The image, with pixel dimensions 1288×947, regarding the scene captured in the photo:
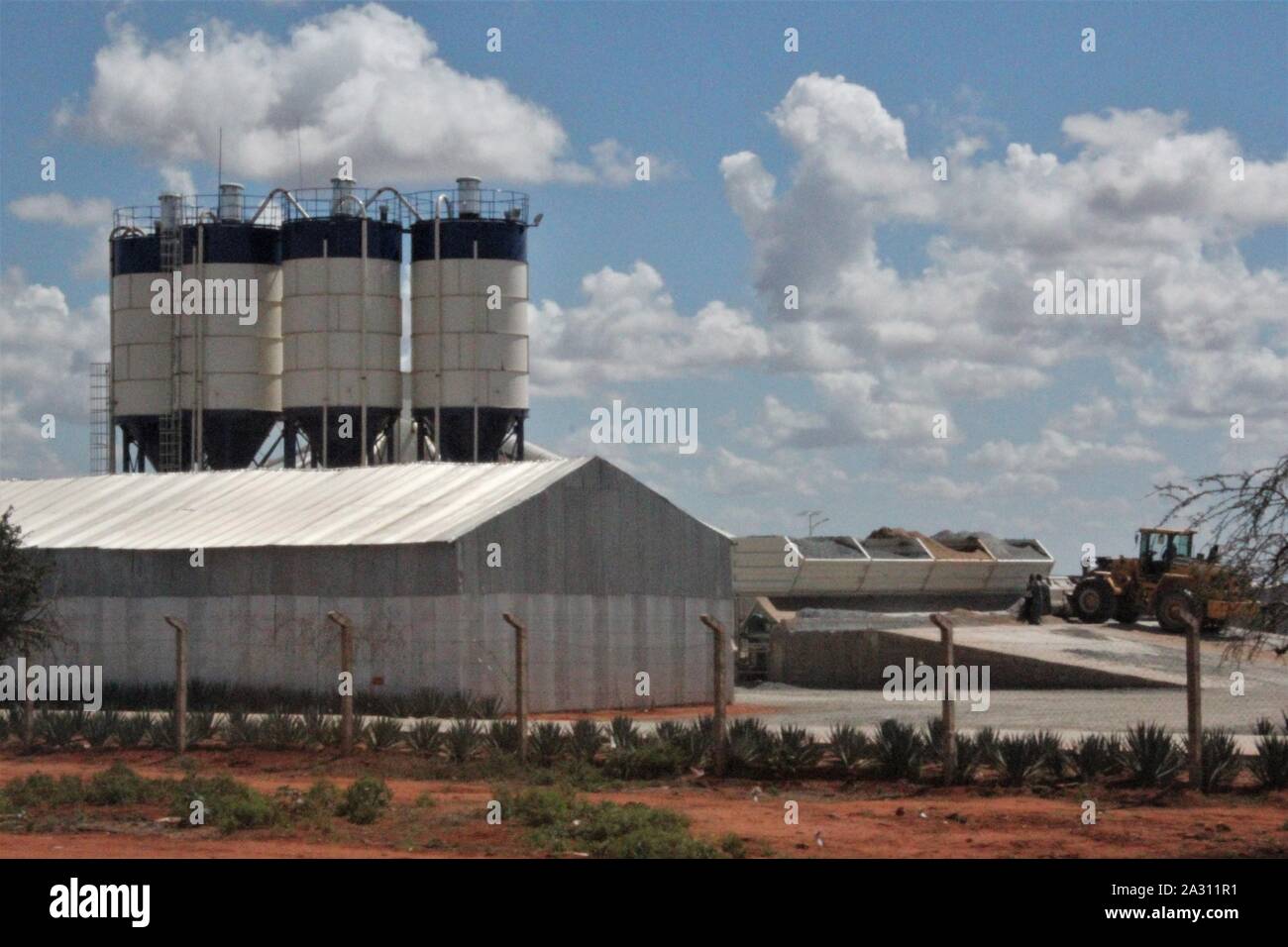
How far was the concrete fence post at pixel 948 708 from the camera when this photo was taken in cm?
1967

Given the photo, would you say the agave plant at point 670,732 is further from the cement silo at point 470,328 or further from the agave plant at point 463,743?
the cement silo at point 470,328

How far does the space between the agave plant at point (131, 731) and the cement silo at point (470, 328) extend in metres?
28.8

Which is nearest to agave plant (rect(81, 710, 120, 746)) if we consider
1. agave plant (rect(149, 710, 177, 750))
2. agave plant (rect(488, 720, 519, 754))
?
agave plant (rect(149, 710, 177, 750))

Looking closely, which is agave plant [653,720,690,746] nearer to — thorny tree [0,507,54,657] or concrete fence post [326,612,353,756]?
concrete fence post [326,612,353,756]

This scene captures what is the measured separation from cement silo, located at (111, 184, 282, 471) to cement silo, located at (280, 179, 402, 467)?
167 cm

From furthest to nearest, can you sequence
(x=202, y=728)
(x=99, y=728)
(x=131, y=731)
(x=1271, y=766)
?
(x=99, y=728), (x=131, y=731), (x=202, y=728), (x=1271, y=766)

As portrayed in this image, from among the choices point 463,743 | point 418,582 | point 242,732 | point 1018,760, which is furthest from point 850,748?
point 418,582

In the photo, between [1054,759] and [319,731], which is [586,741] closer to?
[319,731]

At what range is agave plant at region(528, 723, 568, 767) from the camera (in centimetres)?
2403

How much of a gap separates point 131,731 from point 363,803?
34.5 ft

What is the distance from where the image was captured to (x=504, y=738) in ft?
82.3

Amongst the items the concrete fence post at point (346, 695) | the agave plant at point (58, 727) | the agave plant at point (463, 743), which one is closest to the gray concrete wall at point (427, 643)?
the agave plant at point (58, 727)
